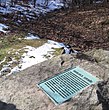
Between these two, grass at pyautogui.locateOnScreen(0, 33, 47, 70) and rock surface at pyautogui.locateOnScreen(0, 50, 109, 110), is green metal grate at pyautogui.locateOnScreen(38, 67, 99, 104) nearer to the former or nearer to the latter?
rock surface at pyautogui.locateOnScreen(0, 50, 109, 110)

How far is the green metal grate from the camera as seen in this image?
4559mm

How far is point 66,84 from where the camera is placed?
191 inches

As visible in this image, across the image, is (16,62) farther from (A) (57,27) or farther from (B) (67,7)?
(B) (67,7)

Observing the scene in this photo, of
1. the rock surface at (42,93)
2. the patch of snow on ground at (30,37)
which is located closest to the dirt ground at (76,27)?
the patch of snow on ground at (30,37)

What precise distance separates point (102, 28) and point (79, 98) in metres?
8.24

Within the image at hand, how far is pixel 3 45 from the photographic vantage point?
927 cm

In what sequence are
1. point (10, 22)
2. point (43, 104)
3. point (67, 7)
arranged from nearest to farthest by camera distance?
point (43, 104) < point (10, 22) < point (67, 7)

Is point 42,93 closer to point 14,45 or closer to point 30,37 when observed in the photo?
point 14,45

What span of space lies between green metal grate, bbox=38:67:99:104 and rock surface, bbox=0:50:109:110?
9 centimetres

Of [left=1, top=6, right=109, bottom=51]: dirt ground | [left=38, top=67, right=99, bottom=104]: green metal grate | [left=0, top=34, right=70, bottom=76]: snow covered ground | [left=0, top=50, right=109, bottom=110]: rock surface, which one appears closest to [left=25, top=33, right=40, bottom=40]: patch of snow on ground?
[left=1, top=6, right=109, bottom=51]: dirt ground

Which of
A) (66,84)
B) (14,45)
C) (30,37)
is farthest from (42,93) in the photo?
(30,37)

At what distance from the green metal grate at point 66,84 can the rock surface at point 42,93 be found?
0.09 meters

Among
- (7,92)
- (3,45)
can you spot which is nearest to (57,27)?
(3,45)

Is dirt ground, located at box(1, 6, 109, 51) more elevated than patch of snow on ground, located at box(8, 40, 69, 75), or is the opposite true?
patch of snow on ground, located at box(8, 40, 69, 75)
